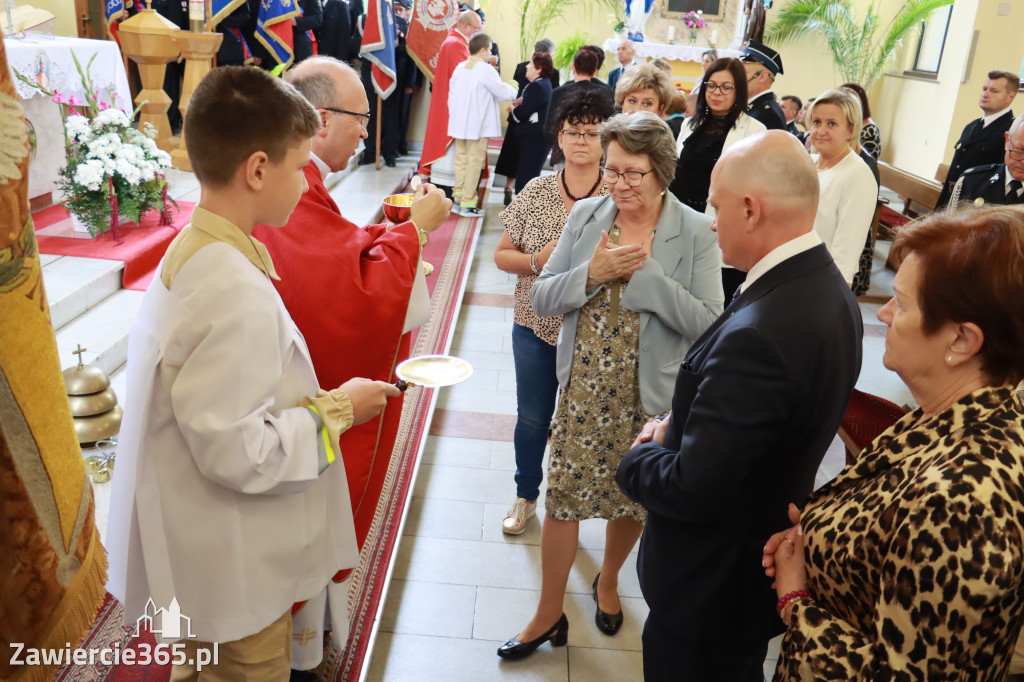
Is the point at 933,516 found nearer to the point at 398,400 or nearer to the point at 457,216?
the point at 398,400

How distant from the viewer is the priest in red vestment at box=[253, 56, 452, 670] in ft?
6.18

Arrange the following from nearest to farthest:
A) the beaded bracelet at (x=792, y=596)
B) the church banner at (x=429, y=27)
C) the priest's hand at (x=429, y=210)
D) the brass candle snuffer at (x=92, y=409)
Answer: the beaded bracelet at (x=792, y=596) → the priest's hand at (x=429, y=210) → the brass candle snuffer at (x=92, y=409) → the church banner at (x=429, y=27)

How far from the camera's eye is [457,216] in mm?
7938

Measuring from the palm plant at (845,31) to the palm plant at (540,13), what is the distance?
2559 mm

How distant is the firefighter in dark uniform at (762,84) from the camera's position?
442 cm

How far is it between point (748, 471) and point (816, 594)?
25 centimetres

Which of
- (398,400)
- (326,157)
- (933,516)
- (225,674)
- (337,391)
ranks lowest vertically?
(225,674)

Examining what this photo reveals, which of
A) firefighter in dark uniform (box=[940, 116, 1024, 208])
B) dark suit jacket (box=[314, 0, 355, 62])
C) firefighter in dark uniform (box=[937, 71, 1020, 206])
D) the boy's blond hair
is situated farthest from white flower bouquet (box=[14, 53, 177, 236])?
firefighter in dark uniform (box=[937, 71, 1020, 206])

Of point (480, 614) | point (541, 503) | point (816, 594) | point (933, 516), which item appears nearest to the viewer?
point (933, 516)

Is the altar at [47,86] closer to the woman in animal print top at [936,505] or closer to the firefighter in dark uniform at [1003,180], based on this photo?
the woman in animal print top at [936,505]

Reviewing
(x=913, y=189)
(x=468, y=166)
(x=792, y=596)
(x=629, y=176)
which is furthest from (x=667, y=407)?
(x=913, y=189)

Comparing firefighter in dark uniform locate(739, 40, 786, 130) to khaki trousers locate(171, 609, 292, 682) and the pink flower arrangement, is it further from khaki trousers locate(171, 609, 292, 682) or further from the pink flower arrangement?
the pink flower arrangement

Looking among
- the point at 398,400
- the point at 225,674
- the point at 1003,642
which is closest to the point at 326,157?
the point at 398,400

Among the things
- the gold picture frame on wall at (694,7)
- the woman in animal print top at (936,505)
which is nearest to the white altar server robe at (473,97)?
the gold picture frame on wall at (694,7)
